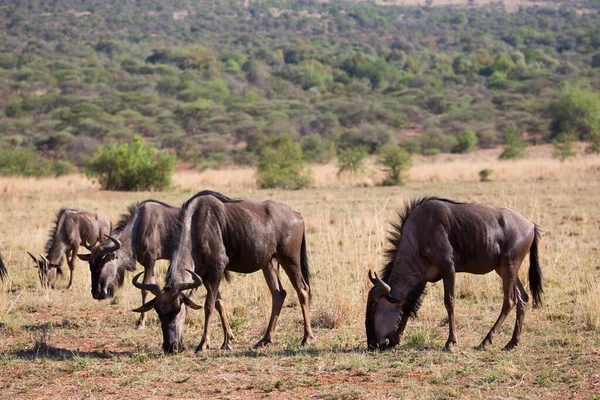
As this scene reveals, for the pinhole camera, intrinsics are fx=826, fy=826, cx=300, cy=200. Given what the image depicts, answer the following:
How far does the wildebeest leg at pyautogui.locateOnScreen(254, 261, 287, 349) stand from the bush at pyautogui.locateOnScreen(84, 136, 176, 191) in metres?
18.2

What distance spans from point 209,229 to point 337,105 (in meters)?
53.4

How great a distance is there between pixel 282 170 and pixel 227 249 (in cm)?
1890

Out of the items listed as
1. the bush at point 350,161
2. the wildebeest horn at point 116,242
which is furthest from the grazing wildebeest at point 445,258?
the bush at point 350,161

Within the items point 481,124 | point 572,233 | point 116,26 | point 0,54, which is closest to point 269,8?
point 116,26

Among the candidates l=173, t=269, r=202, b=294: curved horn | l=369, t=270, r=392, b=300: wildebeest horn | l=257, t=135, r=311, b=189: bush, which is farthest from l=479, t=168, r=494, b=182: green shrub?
l=173, t=269, r=202, b=294: curved horn

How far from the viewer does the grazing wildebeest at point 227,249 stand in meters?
7.79

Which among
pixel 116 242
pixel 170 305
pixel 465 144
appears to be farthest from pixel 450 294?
pixel 465 144

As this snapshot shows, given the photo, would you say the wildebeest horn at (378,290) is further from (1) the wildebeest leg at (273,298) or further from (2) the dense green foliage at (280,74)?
(2) the dense green foliage at (280,74)

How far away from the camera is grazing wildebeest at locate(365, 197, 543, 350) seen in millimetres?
7816

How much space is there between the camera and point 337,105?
200 ft

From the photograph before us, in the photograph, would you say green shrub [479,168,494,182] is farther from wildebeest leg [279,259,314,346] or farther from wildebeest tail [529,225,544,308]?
wildebeest leg [279,259,314,346]

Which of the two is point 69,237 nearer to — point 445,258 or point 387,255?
point 387,255

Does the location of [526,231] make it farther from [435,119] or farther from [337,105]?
[337,105]

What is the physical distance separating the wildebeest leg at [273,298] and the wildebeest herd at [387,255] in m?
0.01
